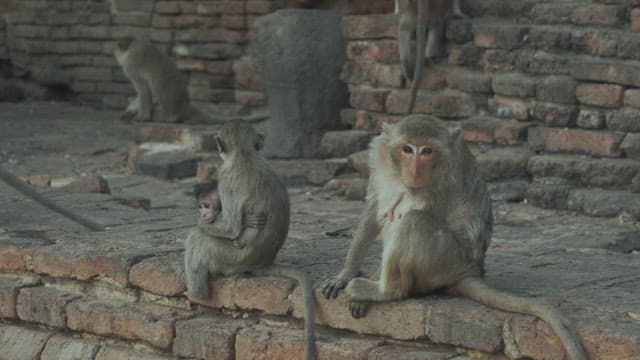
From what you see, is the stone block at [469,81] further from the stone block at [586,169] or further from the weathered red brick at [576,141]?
the stone block at [586,169]

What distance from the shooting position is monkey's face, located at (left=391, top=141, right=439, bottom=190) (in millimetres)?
5148

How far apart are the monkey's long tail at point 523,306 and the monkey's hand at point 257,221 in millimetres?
877

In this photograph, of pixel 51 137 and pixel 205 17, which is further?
pixel 205 17

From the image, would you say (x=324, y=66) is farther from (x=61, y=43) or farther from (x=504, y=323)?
(x=61, y=43)

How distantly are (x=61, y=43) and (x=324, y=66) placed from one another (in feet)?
21.5

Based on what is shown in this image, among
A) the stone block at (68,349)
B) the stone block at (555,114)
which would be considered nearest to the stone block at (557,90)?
the stone block at (555,114)

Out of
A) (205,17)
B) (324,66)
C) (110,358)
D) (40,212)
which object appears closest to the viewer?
(110,358)

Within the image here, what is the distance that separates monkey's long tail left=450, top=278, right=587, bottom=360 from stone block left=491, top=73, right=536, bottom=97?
153 inches

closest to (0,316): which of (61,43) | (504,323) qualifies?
(504,323)

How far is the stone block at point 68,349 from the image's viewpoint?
6465 mm

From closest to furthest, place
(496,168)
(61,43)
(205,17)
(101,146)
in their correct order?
(496,168)
(101,146)
(205,17)
(61,43)

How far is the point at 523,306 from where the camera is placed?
5035 millimetres

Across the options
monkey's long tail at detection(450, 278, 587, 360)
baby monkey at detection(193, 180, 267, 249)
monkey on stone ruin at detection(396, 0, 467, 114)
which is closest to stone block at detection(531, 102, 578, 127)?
monkey on stone ruin at detection(396, 0, 467, 114)

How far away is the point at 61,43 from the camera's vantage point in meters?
16.2
